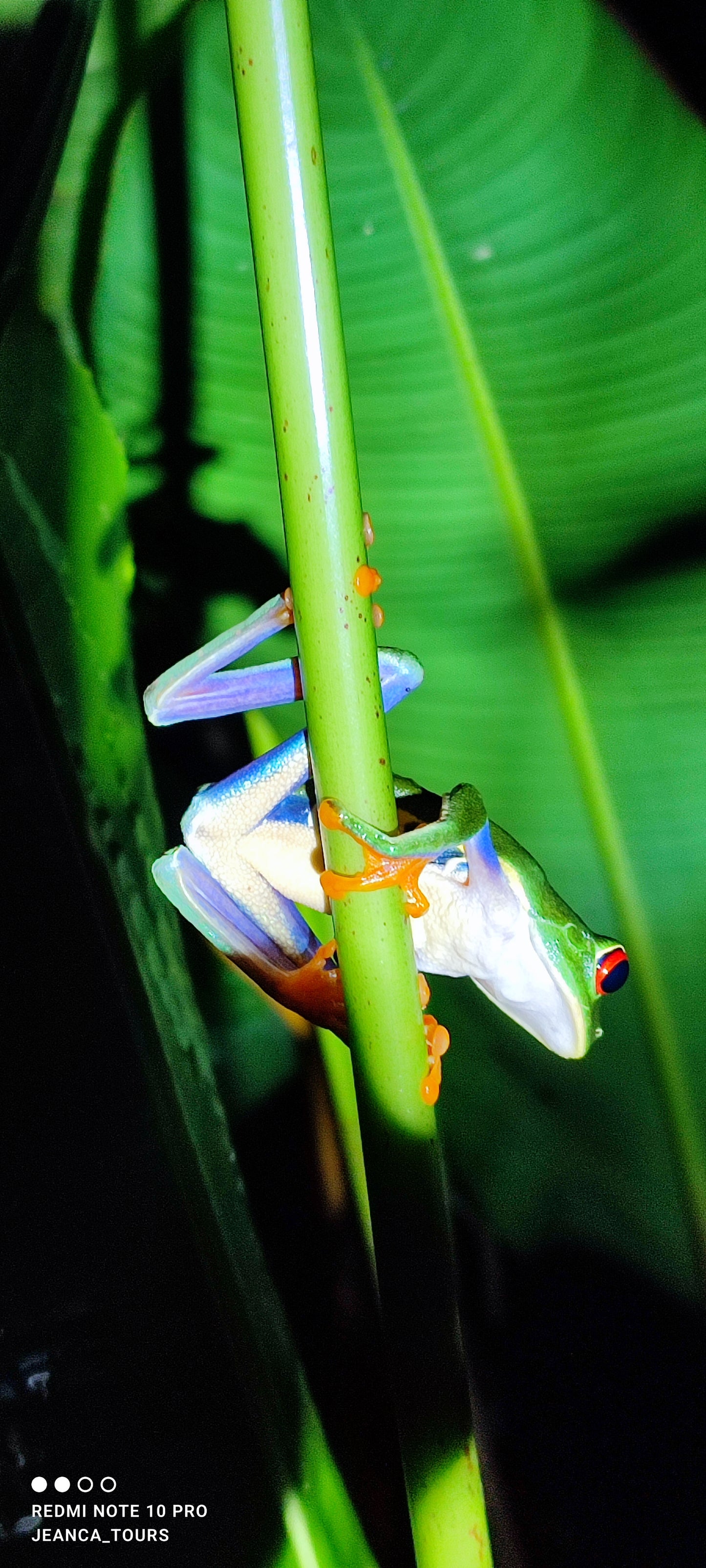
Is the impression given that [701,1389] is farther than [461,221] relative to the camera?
Yes

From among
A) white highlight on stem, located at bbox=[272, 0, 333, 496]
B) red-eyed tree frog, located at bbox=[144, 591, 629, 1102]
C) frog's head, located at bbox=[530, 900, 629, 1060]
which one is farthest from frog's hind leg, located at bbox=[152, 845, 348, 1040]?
white highlight on stem, located at bbox=[272, 0, 333, 496]

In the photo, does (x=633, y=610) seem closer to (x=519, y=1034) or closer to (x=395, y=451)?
(x=395, y=451)

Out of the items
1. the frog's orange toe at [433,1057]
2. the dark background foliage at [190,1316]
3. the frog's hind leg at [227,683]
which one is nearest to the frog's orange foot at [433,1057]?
the frog's orange toe at [433,1057]

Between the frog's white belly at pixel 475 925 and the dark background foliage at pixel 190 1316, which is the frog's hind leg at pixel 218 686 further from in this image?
the dark background foliage at pixel 190 1316

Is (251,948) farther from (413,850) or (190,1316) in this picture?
(190,1316)

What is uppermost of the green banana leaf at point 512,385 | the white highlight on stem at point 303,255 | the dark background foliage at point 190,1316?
the green banana leaf at point 512,385

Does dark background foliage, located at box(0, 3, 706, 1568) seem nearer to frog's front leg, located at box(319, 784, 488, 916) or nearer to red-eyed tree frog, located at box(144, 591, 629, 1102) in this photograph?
red-eyed tree frog, located at box(144, 591, 629, 1102)

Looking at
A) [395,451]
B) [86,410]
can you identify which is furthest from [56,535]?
[395,451]
